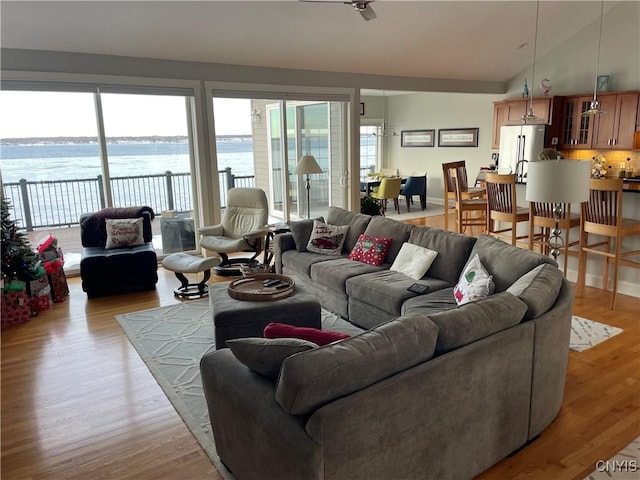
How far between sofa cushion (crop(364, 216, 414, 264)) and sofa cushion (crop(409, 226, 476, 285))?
289 mm

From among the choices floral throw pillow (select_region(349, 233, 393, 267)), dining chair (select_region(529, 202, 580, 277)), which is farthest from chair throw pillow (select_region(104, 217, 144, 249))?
dining chair (select_region(529, 202, 580, 277))

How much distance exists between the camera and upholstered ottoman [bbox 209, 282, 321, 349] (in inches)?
133

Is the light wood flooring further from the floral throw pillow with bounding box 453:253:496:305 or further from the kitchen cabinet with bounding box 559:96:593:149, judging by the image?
the kitchen cabinet with bounding box 559:96:593:149

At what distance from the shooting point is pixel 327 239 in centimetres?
485

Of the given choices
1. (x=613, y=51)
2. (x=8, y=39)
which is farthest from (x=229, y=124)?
(x=613, y=51)

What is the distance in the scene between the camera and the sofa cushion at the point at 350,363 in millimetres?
1728

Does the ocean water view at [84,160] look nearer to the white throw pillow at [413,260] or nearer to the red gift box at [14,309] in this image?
the red gift box at [14,309]

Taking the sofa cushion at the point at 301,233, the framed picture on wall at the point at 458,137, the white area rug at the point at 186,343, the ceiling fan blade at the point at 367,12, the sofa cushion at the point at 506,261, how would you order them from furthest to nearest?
1. the framed picture on wall at the point at 458,137
2. the sofa cushion at the point at 301,233
3. the ceiling fan blade at the point at 367,12
4. the sofa cushion at the point at 506,261
5. the white area rug at the point at 186,343

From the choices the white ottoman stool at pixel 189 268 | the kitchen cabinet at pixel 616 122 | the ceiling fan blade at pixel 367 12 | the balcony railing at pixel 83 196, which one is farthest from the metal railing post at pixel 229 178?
the kitchen cabinet at pixel 616 122

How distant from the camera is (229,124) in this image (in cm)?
656

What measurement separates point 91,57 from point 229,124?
1.86 m

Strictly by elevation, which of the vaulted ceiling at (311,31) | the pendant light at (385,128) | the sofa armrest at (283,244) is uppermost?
the vaulted ceiling at (311,31)

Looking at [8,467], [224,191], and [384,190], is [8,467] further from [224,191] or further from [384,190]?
[384,190]

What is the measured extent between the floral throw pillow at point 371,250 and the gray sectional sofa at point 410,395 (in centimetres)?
156
